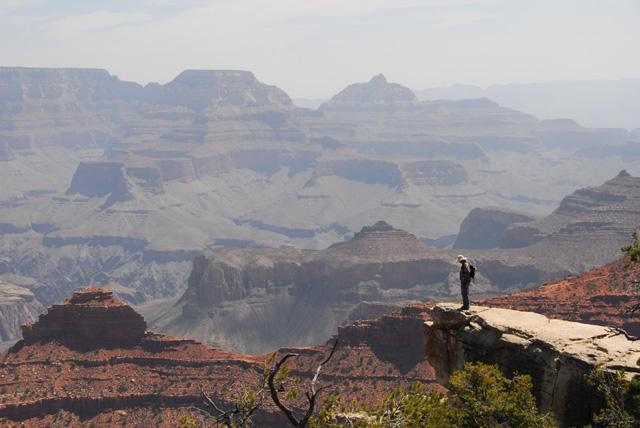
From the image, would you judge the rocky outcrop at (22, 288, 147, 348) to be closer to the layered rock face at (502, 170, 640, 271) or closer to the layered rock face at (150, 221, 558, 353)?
the layered rock face at (150, 221, 558, 353)

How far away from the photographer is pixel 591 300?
2712 inches

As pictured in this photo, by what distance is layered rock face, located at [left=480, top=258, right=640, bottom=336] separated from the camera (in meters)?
65.3

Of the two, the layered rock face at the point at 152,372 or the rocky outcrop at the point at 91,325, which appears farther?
the rocky outcrop at the point at 91,325

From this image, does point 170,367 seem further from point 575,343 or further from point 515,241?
point 515,241

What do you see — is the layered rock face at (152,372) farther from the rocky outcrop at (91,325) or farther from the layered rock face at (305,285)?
the layered rock face at (305,285)

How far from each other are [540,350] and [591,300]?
39.1m

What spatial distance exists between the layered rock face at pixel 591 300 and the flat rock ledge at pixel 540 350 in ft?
101

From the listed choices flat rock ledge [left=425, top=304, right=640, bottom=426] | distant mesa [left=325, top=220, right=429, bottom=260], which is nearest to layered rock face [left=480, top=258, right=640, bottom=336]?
flat rock ledge [left=425, top=304, right=640, bottom=426]

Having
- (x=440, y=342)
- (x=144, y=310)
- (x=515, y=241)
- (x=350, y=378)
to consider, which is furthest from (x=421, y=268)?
(x=440, y=342)

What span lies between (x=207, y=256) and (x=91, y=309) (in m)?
100

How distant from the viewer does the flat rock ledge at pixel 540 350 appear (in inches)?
1201

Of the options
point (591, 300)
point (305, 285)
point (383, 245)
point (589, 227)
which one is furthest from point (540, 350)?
point (383, 245)

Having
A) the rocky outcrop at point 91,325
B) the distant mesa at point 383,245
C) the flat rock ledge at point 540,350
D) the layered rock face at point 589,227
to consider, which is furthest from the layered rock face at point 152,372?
the distant mesa at point 383,245

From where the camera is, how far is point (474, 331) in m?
34.6
